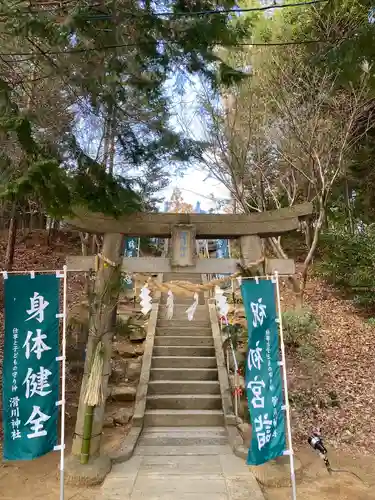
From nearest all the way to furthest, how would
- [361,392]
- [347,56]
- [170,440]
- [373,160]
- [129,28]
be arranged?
[347,56]
[129,28]
[170,440]
[361,392]
[373,160]

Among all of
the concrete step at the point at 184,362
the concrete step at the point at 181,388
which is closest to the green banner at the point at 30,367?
the concrete step at the point at 181,388

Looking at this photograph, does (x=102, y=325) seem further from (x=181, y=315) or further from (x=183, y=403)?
(x=181, y=315)

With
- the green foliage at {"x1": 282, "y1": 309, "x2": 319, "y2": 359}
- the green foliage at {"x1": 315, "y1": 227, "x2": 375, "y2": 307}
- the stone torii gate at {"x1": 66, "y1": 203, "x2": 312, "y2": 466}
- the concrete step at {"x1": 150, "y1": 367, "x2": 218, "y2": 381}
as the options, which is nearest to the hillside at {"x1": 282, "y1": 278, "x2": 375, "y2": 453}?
the green foliage at {"x1": 282, "y1": 309, "x2": 319, "y2": 359}

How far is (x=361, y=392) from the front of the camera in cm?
793

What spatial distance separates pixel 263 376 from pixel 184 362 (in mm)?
3870

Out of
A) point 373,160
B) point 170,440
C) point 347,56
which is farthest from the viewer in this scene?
point 373,160

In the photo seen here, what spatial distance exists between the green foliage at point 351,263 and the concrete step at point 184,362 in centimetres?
526

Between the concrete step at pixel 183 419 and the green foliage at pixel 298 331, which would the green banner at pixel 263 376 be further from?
the green foliage at pixel 298 331

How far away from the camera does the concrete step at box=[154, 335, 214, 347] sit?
9250mm

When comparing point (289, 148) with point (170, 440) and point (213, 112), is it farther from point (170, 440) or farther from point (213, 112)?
point (170, 440)

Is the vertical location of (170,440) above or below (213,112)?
below

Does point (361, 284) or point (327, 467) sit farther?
point (361, 284)

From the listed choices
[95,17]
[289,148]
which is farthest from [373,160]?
[95,17]

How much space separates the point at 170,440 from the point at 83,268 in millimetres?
3087
